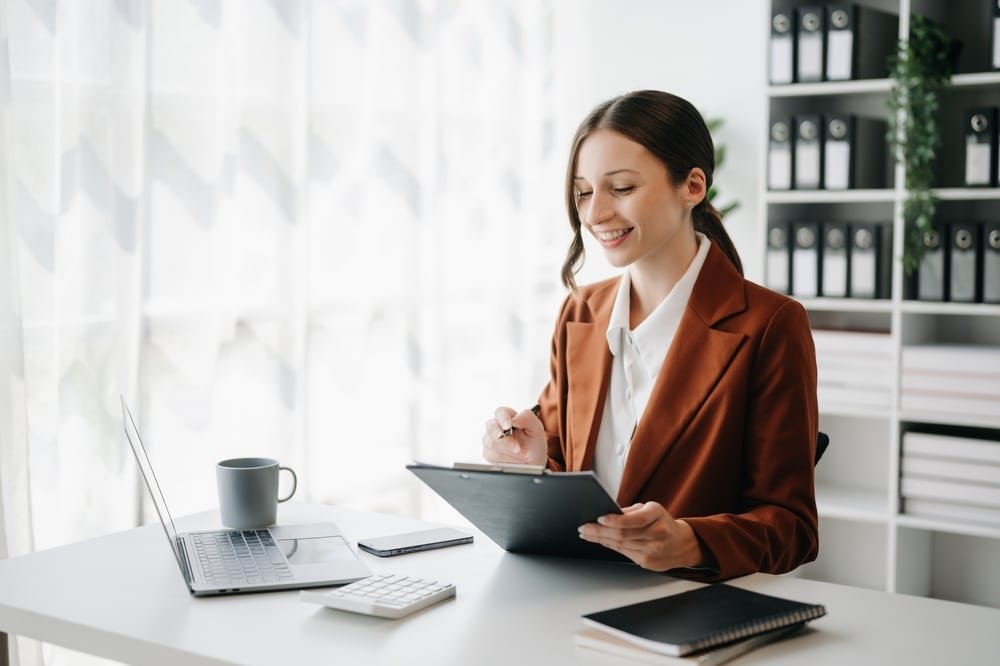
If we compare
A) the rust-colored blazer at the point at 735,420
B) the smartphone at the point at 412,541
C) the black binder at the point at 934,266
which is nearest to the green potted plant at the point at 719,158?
the black binder at the point at 934,266

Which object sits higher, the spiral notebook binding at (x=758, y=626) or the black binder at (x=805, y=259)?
the black binder at (x=805, y=259)

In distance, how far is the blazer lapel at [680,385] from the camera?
169 centimetres

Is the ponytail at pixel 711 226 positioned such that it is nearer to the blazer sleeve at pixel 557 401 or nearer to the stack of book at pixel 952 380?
the blazer sleeve at pixel 557 401

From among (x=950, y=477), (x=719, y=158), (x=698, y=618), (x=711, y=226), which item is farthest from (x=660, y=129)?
(x=719, y=158)

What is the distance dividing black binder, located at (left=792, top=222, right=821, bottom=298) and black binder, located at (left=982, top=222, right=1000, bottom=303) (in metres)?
0.49

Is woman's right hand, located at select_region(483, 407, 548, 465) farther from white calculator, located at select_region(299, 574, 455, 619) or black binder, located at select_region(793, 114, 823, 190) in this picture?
black binder, located at select_region(793, 114, 823, 190)

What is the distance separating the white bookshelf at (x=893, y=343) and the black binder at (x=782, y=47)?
0.03 m

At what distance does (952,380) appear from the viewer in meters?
3.16

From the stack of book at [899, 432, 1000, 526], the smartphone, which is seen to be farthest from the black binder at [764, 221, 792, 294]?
the smartphone

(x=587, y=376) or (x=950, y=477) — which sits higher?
(x=587, y=376)

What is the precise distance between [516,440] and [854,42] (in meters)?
2.12

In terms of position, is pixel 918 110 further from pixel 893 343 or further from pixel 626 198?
pixel 626 198

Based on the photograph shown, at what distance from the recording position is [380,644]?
1199 millimetres

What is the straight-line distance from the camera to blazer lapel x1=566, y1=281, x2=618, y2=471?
6.02 feet
